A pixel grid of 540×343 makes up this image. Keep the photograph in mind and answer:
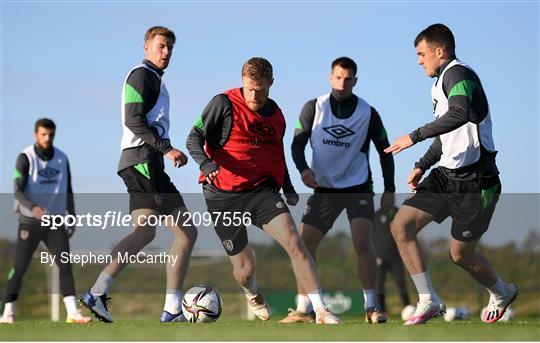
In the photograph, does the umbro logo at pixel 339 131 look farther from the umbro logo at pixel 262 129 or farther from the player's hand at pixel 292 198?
the umbro logo at pixel 262 129

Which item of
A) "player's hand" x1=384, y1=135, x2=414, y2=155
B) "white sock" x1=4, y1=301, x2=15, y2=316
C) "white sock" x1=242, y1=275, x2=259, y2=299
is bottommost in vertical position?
"white sock" x1=4, y1=301, x2=15, y2=316

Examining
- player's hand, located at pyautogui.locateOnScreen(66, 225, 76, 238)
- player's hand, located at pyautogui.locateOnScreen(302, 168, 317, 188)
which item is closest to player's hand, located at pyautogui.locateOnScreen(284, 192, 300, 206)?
player's hand, located at pyautogui.locateOnScreen(302, 168, 317, 188)

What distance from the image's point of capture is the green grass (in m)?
6.49

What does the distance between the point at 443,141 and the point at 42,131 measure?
17.5 ft

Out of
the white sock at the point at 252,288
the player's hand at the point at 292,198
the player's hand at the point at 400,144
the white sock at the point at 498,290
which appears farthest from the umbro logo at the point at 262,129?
the white sock at the point at 498,290

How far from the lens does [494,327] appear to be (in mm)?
7543

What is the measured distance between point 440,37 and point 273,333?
301cm

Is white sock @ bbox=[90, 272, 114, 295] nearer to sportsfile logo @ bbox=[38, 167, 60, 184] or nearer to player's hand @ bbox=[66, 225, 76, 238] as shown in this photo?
player's hand @ bbox=[66, 225, 76, 238]

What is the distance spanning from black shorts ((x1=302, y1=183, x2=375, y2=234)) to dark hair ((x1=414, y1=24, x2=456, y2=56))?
1983 mm

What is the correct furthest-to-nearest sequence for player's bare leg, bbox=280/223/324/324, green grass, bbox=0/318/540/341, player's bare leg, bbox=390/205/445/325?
player's bare leg, bbox=280/223/324/324, player's bare leg, bbox=390/205/445/325, green grass, bbox=0/318/540/341

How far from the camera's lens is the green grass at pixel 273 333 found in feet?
21.3

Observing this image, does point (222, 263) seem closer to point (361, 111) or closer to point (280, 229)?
point (361, 111)

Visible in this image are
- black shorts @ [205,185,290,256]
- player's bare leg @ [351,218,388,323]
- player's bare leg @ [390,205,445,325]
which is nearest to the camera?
player's bare leg @ [390,205,445,325]

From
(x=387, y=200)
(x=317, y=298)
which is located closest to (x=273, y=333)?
(x=317, y=298)
